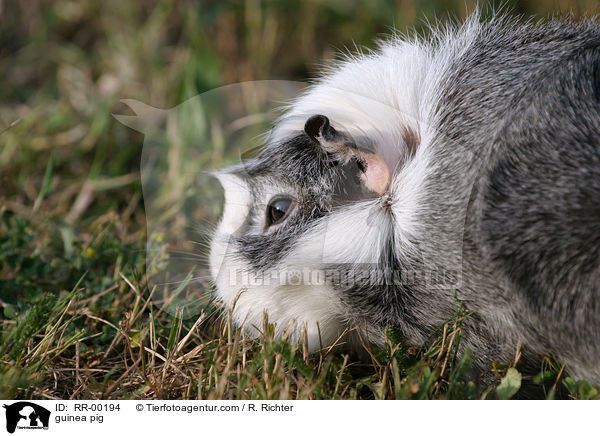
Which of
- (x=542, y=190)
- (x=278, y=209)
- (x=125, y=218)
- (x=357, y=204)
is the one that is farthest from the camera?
(x=125, y=218)

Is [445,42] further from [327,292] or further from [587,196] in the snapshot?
[327,292]

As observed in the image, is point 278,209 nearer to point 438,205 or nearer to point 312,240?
point 312,240

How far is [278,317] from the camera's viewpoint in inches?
58.6

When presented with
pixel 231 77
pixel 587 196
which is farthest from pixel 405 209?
pixel 231 77

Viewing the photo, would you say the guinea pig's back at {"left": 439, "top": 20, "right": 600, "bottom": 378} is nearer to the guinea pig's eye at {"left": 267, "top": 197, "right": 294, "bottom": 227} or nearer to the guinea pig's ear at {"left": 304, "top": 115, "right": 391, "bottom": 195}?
the guinea pig's ear at {"left": 304, "top": 115, "right": 391, "bottom": 195}

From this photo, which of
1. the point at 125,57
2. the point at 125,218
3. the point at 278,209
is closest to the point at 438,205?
the point at 278,209

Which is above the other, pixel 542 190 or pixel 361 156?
pixel 361 156

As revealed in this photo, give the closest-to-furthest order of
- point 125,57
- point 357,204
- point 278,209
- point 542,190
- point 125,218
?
point 542,190 < point 357,204 < point 278,209 < point 125,218 < point 125,57

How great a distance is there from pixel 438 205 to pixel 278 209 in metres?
0.41

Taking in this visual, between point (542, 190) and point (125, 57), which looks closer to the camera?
point (542, 190)

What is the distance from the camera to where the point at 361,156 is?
145cm
